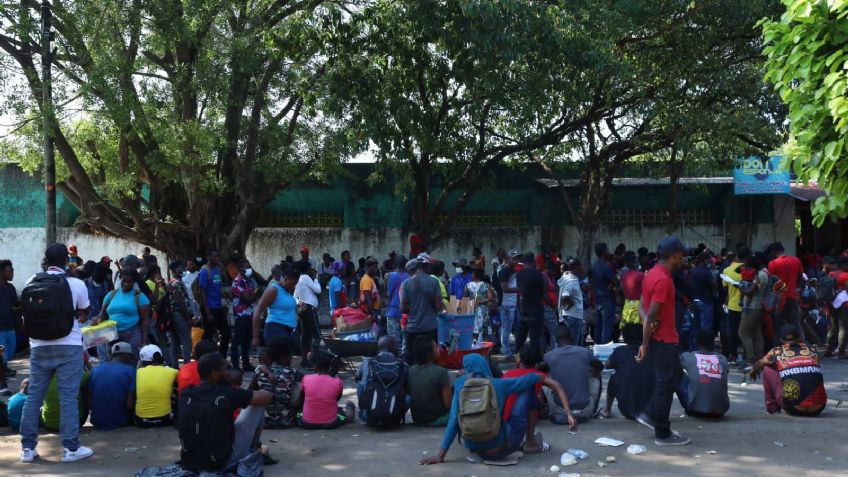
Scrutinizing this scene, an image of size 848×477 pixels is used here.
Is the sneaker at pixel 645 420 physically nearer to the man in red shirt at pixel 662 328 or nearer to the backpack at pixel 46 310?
the man in red shirt at pixel 662 328

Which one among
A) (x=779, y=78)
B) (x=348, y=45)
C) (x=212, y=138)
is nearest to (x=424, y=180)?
(x=348, y=45)

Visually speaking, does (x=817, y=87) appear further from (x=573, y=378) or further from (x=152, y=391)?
(x=152, y=391)

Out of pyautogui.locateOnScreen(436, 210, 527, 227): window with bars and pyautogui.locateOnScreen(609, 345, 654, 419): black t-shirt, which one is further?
pyautogui.locateOnScreen(436, 210, 527, 227): window with bars

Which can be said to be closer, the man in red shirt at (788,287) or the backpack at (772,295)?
the backpack at (772,295)

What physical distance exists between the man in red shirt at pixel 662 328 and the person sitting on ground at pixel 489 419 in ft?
3.19

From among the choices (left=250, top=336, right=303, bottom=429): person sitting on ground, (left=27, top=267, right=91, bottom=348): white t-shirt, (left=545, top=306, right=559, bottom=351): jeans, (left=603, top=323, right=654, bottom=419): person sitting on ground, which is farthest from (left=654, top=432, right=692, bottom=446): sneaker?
(left=27, top=267, right=91, bottom=348): white t-shirt

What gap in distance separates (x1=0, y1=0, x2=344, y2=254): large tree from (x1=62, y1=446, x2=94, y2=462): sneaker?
24.3 feet

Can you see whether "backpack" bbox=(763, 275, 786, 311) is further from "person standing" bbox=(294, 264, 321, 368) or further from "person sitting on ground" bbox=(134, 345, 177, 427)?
Result: "person sitting on ground" bbox=(134, 345, 177, 427)

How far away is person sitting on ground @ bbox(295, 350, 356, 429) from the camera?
7.74m

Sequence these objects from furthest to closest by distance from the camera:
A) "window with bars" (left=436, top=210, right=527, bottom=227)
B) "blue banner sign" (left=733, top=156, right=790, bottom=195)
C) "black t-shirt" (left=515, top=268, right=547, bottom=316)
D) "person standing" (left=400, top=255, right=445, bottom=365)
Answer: "window with bars" (left=436, top=210, right=527, bottom=227) < "blue banner sign" (left=733, top=156, right=790, bottom=195) < "black t-shirt" (left=515, top=268, right=547, bottom=316) < "person standing" (left=400, top=255, right=445, bottom=365)

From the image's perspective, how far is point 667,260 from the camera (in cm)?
686

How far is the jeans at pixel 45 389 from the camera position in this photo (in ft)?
21.9

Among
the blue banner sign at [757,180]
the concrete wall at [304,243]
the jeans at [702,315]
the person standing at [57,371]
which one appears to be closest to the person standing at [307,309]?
the person standing at [57,371]

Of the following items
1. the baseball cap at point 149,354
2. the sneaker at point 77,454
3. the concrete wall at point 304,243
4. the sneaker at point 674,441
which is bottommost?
the sneaker at point 77,454
